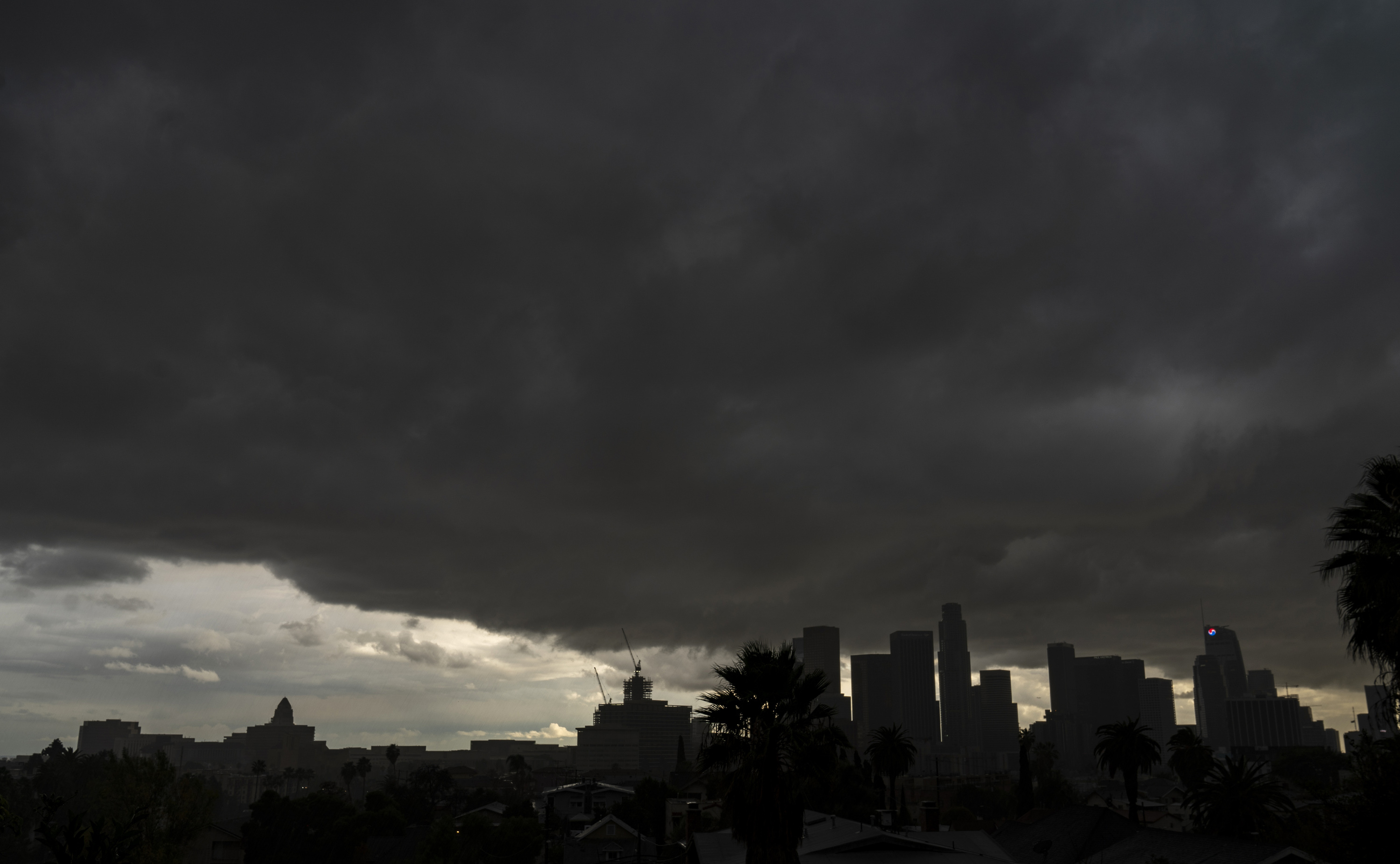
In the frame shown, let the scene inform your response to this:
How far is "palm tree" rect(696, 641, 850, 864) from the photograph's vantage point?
32500mm

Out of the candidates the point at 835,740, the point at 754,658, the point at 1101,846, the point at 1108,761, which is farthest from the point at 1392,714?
the point at 1108,761

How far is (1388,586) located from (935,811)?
143ft

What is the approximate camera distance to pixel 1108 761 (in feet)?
268

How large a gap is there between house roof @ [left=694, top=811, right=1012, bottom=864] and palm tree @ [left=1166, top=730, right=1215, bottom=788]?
233 feet

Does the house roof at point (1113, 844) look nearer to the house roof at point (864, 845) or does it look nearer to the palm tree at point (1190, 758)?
the house roof at point (864, 845)

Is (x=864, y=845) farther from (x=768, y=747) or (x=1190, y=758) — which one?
(x=1190, y=758)

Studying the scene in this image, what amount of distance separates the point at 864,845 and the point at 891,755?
65244 millimetres

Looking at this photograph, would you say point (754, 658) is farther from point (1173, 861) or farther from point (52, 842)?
point (1173, 861)

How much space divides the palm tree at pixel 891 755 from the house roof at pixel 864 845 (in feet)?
166

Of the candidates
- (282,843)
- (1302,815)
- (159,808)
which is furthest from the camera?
(282,843)

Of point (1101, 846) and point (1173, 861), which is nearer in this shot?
point (1173, 861)

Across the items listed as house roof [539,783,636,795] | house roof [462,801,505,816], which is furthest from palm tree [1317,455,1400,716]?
house roof [539,783,636,795]

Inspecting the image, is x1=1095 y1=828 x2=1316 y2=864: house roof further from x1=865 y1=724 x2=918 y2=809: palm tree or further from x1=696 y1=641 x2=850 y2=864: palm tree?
x1=865 y1=724 x2=918 y2=809: palm tree

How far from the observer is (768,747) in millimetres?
32812
